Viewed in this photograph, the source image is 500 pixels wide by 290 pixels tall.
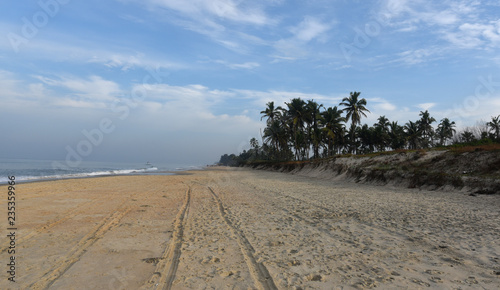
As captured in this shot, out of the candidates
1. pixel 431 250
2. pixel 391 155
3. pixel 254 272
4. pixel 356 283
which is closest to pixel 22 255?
pixel 254 272

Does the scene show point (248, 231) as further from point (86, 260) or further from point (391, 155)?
point (391, 155)

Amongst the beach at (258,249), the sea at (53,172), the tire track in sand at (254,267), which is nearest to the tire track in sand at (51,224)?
the beach at (258,249)

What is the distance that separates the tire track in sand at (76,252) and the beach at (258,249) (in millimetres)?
24

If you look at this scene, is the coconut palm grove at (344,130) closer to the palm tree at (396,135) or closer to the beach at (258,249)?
the palm tree at (396,135)

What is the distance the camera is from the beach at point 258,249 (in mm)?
4004

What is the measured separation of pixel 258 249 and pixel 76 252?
3.58m

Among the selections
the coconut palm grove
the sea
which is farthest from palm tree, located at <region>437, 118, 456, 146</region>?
the sea

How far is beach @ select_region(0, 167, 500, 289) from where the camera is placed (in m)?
4.00

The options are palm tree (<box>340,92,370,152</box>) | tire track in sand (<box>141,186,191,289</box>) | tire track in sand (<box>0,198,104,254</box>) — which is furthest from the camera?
palm tree (<box>340,92,370,152</box>)

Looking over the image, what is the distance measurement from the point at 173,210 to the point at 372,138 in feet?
222

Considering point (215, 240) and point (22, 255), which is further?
point (215, 240)

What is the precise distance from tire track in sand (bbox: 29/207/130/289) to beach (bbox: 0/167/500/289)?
0.02m

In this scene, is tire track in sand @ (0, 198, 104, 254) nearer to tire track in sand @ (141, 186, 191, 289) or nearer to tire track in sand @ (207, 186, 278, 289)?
tire track in sand @ (141, 186, 191, 289)

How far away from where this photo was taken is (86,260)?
4852mm
